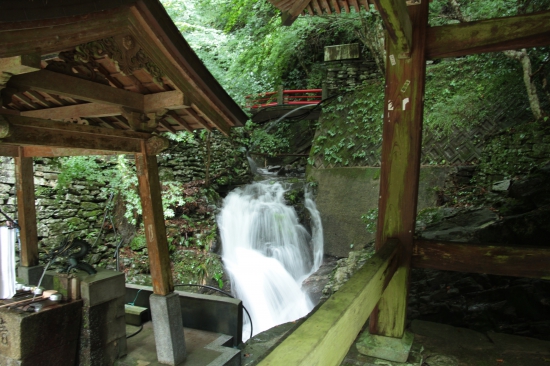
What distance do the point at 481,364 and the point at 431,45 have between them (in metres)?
2.48

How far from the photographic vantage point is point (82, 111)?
12.5ft

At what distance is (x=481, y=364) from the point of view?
8.98 ft

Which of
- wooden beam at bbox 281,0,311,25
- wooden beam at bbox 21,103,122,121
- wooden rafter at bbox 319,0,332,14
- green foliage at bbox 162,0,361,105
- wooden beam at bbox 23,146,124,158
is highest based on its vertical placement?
green foliage at bbox 162,0,361,105

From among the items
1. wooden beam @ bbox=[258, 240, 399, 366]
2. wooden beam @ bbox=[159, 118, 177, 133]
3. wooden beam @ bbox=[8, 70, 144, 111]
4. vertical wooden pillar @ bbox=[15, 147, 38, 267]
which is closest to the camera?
wooden beam @ bbox=[258, 240, 399, 366]

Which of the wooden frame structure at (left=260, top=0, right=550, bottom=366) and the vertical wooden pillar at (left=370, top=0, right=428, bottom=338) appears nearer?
the wooden frame structure at (left=260, top=0, right=550, bottom=366)

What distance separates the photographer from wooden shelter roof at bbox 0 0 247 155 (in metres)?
2.00

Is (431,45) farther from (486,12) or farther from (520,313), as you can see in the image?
(486,12)

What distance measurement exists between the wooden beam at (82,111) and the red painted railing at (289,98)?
1059 centimetres

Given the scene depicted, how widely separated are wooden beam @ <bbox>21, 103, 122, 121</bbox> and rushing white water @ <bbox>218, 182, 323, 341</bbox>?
17.6ft

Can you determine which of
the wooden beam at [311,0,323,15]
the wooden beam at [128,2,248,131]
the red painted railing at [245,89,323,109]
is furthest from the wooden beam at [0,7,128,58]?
the red painted railing at [245,89,323,109]

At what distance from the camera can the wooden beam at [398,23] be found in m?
2.07

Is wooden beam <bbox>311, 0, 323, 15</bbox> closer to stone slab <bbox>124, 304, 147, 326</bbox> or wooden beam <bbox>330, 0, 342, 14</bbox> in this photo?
wooden beam <bbox>330, 0, 342, 14</bbox>

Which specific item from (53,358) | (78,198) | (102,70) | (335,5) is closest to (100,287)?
(53,358)

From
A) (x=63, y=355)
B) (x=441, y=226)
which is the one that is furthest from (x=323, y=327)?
(x=441, y=226)
